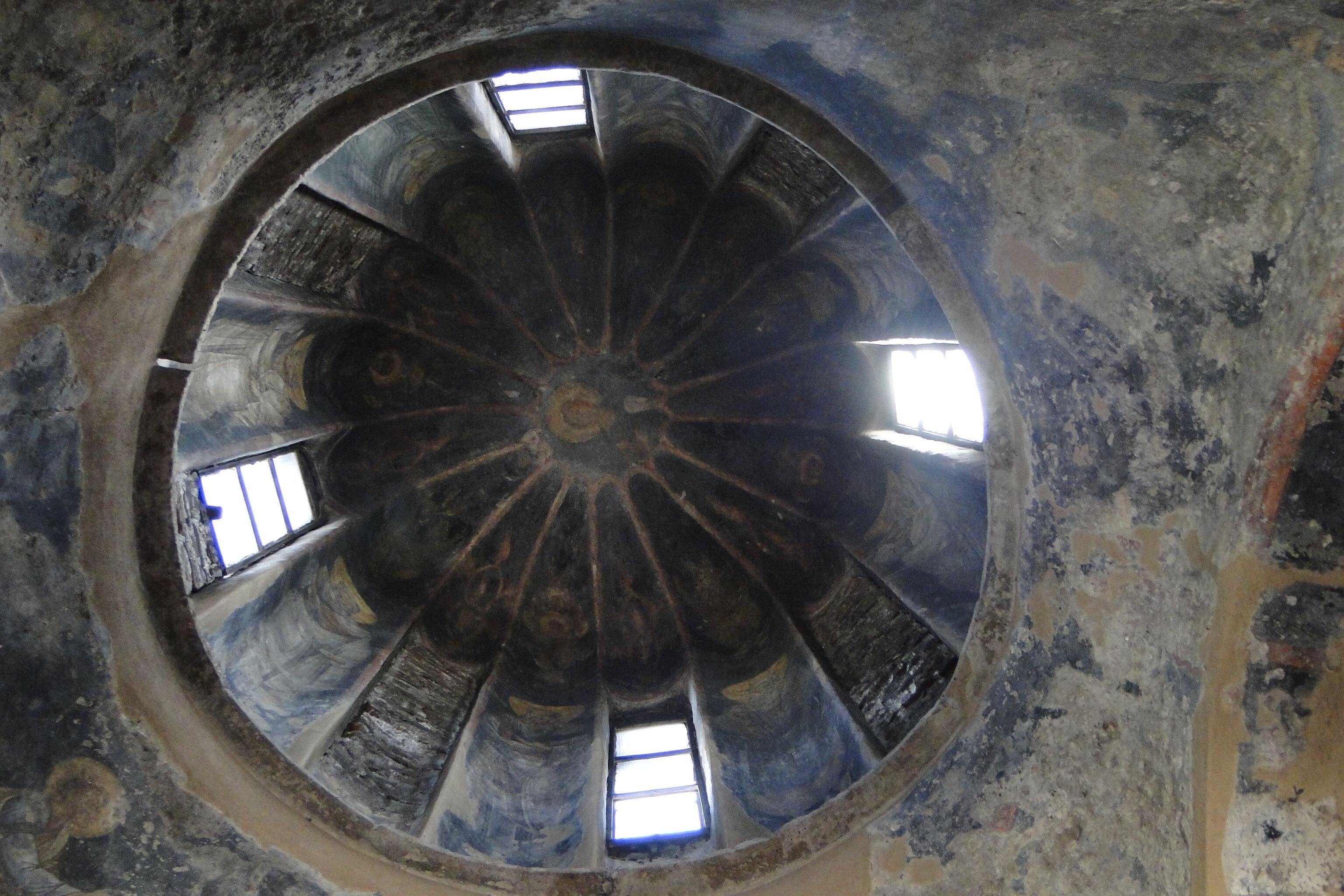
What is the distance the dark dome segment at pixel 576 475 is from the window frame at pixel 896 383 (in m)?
0.23

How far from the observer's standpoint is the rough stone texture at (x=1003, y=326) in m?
5.23

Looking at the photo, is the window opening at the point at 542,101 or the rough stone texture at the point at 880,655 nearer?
the rough stone texture at the point at 880,655

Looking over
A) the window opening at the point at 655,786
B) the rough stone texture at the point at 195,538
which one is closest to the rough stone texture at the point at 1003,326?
the rough stone texture at the point at 195,538

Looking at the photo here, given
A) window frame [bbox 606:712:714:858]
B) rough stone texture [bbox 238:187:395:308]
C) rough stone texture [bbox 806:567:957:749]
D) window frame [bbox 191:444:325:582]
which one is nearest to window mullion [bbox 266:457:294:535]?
window frame [bbox 191:444:325:582]

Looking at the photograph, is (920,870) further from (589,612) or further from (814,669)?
(589,612)

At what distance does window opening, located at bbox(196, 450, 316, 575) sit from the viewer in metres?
8.74

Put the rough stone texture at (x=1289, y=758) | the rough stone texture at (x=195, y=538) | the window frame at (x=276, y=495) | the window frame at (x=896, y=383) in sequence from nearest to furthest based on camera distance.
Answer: the rough stone texture at (x=1289, y=758)
the rough stone texture at (x=195, y=538)
the window frame at (x=276, y=495)
the window frame at (x=896, y=383)

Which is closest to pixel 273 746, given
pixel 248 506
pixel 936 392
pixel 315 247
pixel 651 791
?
pixel 248 506

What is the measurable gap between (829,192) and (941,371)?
2.05 metres

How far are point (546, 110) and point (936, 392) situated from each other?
4.56 meters

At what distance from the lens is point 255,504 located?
9.54 metres

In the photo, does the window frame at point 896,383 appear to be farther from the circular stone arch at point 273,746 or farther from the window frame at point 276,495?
the window frame at point 276,495

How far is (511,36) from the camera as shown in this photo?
6508mm

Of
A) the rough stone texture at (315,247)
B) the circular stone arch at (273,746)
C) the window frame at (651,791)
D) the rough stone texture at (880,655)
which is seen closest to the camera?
the circular stone arch at (273,746)
